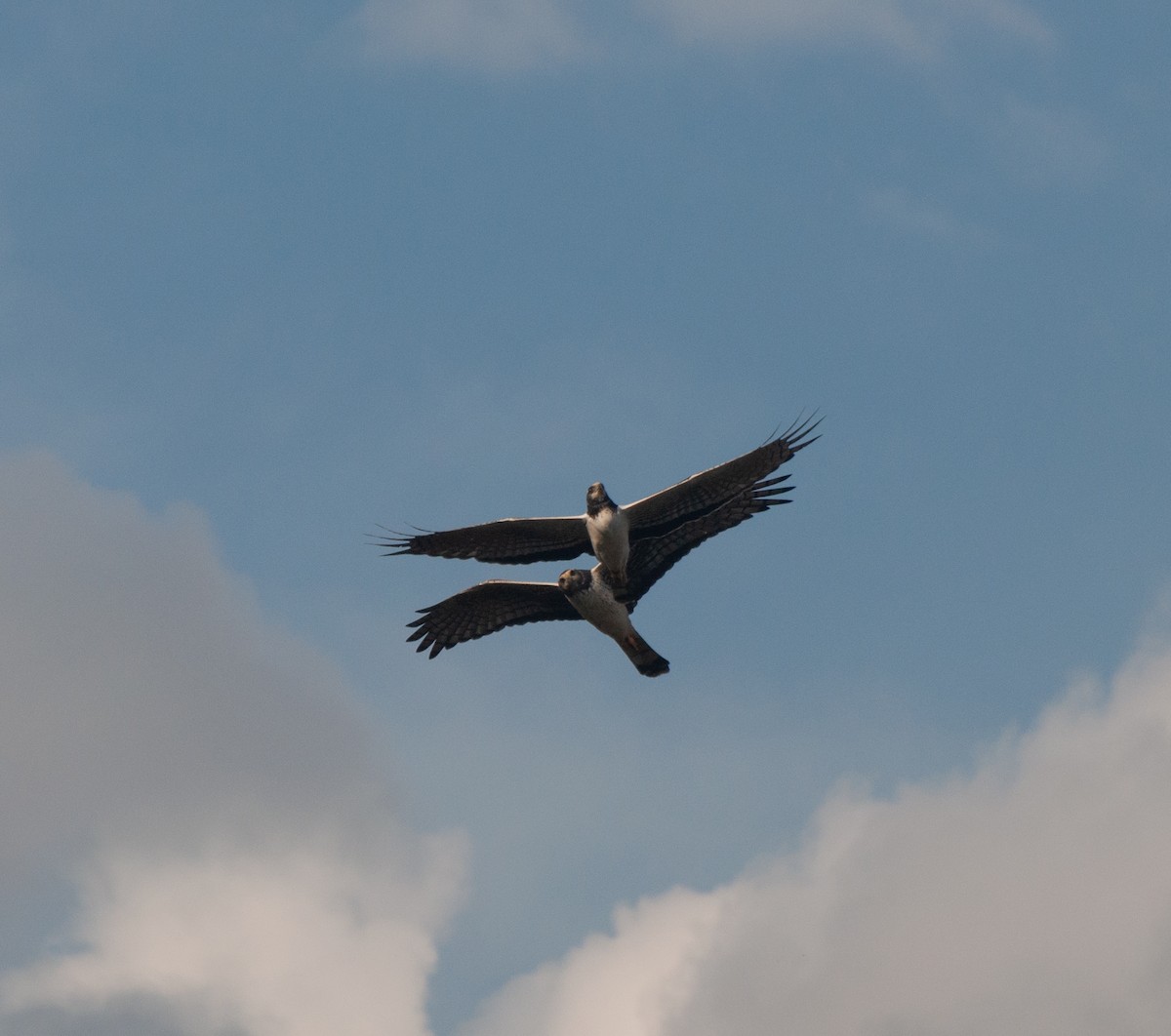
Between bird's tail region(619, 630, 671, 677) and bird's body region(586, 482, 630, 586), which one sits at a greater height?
bird's body region(586, 482, 630, 586)

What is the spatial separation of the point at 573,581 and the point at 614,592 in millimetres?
761

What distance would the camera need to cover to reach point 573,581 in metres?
39.4

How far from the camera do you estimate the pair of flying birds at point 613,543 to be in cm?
3944

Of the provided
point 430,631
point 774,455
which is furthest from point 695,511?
point 430,631

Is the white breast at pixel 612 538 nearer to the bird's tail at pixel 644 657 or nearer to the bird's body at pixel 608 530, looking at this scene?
the bird's body at pixel 608 530

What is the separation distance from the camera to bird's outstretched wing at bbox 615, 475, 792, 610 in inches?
1566

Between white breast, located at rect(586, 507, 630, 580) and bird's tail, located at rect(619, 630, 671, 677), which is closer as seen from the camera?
white breast, located at rect(586, 507, 630, 580)

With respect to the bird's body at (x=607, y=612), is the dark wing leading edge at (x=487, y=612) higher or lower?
higher

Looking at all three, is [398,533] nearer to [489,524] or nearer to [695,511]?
[489,524]

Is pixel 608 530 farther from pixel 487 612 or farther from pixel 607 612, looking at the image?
pixel 487 612

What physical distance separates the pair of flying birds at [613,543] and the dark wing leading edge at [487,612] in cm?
2

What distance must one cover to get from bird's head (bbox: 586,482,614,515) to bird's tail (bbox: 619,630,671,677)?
94.6 inches

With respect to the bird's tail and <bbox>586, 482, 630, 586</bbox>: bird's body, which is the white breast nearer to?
<bbox>586, 482, 630, 586</bbox>: bird's body

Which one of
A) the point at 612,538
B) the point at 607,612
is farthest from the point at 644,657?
the point at 612,538
